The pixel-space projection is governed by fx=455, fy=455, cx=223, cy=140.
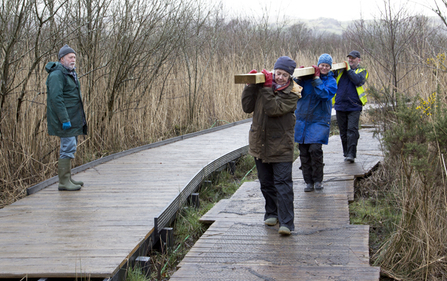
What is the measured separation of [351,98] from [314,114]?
1.39 m

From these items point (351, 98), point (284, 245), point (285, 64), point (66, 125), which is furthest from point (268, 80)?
point (351, 98)

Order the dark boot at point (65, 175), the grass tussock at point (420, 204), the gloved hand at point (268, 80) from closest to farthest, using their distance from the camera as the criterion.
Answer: the grass tussock at point (420, 204)
the gloved hand at point (268, 80)
the dark boot at point (65, 175)

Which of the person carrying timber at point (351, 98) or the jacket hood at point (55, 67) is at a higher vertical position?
A: the jacket hood at point (55, 67)

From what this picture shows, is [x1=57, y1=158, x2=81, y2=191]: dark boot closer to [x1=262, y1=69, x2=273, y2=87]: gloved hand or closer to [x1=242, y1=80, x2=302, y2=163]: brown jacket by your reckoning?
[x1=242, y1=80, x2=302, y2=163]: brown jacket

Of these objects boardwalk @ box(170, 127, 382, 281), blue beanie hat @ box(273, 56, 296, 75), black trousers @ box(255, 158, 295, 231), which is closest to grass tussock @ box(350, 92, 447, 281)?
boardwalk @ box(170, 127, 382, 281)

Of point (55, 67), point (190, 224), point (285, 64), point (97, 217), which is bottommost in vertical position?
point (190, 224)

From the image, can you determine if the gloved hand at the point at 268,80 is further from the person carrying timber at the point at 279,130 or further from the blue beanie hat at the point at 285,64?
the blue beanie hat at the point at 285,64

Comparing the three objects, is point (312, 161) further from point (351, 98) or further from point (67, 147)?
point (67, 147)

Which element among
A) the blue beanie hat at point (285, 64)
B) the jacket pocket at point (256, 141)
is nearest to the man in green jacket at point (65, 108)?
the jacket pocket at point (256, 141)

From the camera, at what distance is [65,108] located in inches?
192

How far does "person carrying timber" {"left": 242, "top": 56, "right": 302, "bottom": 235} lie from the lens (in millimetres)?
3791

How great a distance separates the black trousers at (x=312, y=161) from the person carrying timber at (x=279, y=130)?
1172mm

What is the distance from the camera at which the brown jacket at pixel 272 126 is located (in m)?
3.83

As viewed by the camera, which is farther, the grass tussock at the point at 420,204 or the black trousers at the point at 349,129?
the black trousers at the point at 349,129
